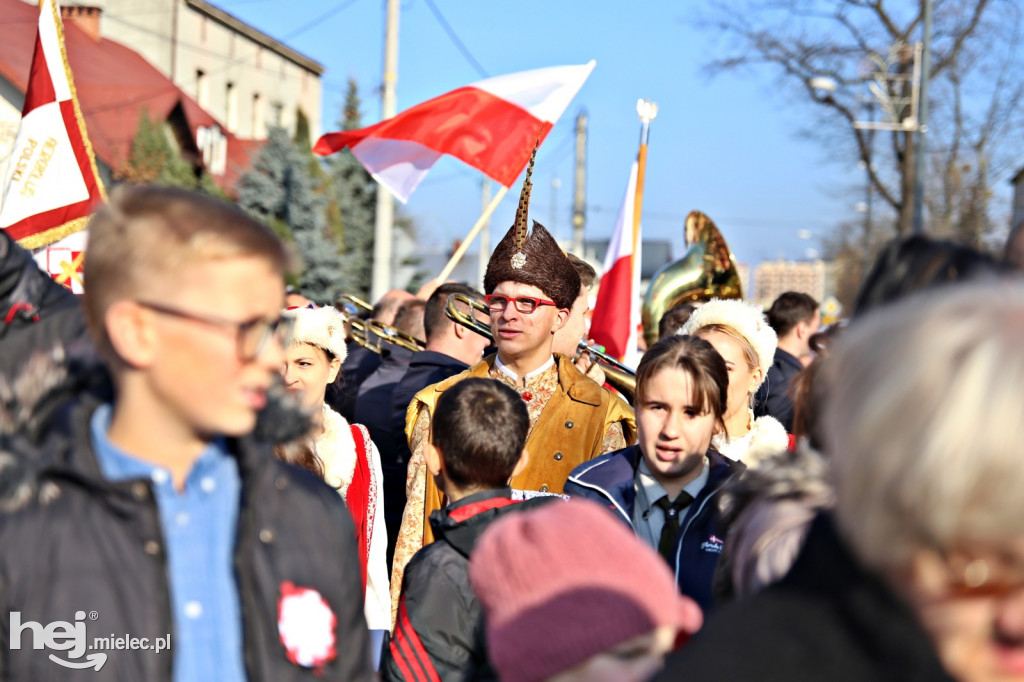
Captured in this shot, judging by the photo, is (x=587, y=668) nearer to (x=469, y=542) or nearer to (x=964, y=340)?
(x=964, y=340)

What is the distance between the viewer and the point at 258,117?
47.2 m

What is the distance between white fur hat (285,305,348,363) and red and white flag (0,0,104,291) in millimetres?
1758

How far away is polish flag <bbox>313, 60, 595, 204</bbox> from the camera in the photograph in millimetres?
7266

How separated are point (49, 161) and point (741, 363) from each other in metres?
3.70

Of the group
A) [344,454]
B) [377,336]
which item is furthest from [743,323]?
[377,336]

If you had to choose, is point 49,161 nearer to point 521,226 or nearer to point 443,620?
point 521,226

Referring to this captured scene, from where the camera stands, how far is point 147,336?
1795 millimetres

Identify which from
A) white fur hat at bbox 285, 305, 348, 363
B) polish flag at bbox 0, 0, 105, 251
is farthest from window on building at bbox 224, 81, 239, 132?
white fur hat at bbox 285, 305, 348, 363

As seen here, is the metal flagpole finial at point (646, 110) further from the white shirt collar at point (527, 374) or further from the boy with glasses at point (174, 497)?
the boy with glasses at point (174, 497)

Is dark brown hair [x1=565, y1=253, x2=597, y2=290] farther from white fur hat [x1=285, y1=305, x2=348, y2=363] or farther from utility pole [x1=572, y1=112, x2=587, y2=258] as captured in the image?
utility pole [x1=572, y1=112, x2=587, y2=258]

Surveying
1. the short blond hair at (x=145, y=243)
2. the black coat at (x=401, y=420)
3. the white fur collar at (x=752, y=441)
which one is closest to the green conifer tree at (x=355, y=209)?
the black coat at (x=401, y=420)

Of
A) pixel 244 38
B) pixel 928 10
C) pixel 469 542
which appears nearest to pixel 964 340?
pixel 469 542

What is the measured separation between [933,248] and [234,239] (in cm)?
118

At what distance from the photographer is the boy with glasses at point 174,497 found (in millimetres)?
1718
